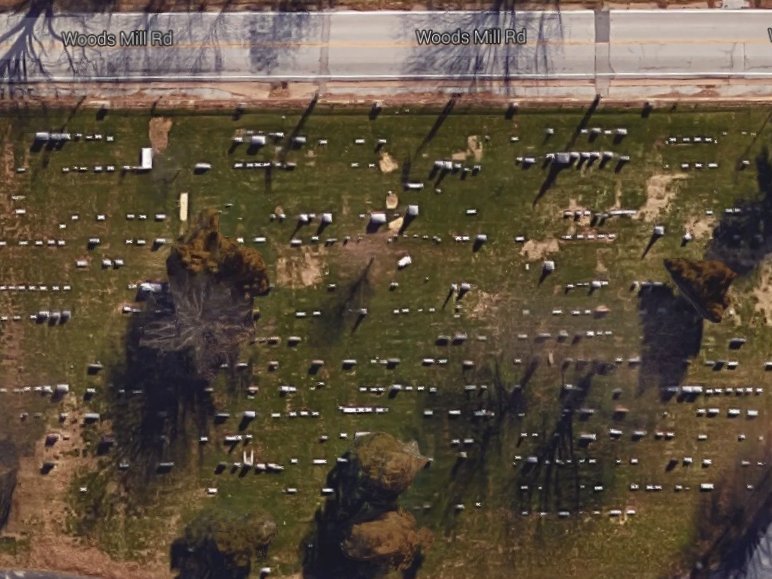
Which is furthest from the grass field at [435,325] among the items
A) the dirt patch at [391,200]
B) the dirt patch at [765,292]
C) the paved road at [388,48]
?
the paved road at [388,48]

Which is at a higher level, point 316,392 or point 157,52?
point 157,52

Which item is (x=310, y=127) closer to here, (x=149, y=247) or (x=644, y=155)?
(x=149, y=247)

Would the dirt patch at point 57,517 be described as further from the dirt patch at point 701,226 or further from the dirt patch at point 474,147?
the dirt patch at point 701,226

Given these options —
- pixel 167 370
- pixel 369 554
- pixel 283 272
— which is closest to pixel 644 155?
pixel 283 272

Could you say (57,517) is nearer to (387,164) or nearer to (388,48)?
(387,164)

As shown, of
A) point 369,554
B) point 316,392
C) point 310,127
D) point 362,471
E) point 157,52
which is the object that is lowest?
point 369,554
